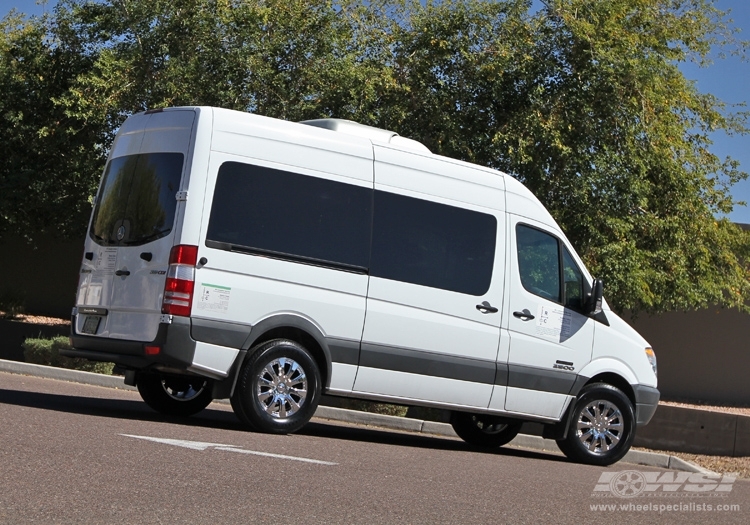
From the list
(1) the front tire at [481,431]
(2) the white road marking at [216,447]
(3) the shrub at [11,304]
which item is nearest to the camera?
(2) the white road marking at [216,447]

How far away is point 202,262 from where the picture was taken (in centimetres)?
931

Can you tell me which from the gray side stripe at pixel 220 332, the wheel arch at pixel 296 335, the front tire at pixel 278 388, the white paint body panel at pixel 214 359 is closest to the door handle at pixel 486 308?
the wheel arch at pixel 296 335

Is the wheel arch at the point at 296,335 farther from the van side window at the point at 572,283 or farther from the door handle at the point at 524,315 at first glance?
the van side window at the point at 572,283

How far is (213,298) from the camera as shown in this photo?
938cm

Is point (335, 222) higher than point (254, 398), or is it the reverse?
point (335, 222)

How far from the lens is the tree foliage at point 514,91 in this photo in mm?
18141

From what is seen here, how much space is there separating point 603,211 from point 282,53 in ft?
20.9

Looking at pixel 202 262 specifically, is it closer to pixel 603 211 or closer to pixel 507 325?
pixel 507 325

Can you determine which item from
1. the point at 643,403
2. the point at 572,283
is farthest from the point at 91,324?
the point at 643,403

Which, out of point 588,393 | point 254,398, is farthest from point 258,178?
point 588,393

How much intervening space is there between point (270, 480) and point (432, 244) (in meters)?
4.25

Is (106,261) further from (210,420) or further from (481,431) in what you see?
(481,431)

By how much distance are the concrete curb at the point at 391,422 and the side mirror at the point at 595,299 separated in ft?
7.97

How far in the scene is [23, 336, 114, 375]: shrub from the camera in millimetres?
16688
